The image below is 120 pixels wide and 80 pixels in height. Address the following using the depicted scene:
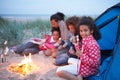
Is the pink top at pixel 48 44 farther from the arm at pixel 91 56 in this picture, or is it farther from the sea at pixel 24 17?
the sea at pixel 24 17

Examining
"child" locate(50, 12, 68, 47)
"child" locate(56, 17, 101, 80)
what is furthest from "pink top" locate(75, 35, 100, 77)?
"child" locate(50, 12, 68, 47)

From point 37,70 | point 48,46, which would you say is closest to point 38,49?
point 48,46

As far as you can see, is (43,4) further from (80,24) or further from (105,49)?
(80,24)

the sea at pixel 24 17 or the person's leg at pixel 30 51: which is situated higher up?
the sea at pixel 24 17

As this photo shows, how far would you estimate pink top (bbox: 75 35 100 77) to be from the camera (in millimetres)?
3402

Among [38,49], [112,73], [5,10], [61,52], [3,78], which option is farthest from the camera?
[5,10]

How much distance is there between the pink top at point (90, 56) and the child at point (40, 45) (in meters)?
1.84

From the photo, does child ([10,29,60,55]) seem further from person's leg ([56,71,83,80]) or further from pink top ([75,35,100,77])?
pink top ([75,35,100,77])

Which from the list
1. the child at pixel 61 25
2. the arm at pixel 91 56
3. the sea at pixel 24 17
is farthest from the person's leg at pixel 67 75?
the sea at pixel 24 17

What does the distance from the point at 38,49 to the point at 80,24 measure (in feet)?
7.77

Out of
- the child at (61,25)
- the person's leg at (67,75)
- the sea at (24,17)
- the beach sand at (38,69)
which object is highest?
the child at (61,25)

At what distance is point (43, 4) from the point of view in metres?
8.52

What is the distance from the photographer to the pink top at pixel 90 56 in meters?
3.40

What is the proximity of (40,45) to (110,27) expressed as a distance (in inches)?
71.4
